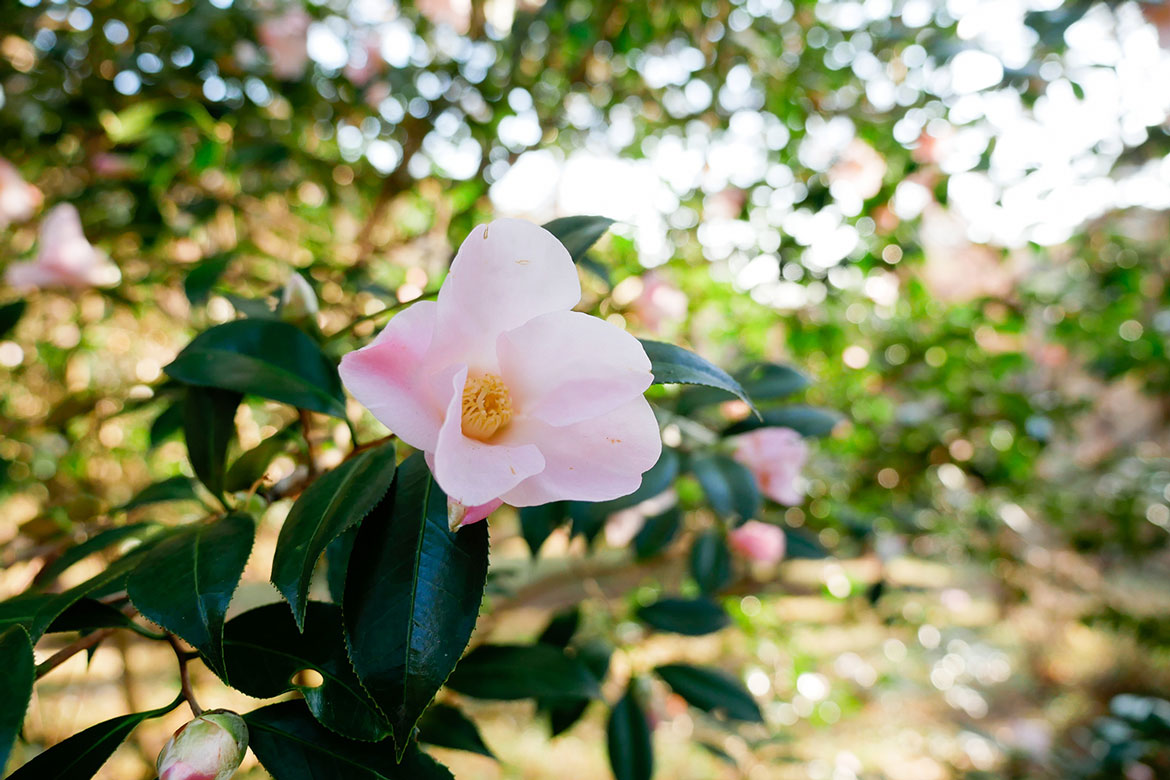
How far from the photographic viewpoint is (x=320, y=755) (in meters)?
0.34

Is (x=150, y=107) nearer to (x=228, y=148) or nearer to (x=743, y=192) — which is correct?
(x=228, y=148)

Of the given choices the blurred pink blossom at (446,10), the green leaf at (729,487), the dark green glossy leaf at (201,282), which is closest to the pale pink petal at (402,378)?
the green leaf at (729,487)

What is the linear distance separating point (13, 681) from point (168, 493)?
27 centimetres

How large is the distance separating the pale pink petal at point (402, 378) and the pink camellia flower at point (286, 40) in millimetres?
1070

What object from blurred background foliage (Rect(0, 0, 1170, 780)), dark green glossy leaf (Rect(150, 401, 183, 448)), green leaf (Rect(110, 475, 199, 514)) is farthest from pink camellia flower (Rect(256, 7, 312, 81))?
green leaf (Rect(110, 475, 199, 514))

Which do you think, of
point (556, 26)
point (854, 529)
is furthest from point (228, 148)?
point (854, 529)

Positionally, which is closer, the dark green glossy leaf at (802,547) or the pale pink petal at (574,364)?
the pale pink petal at (574,364)

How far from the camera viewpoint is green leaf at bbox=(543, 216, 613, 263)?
0.41m

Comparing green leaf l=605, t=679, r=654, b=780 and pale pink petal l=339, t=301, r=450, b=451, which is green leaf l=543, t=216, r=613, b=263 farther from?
green leaf l=605, t=679, r=654, b=780

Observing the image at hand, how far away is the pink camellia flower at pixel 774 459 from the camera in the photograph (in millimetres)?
788

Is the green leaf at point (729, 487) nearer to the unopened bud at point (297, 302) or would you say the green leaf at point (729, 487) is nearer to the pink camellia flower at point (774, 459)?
the pink camellia flower at point (774, 459)

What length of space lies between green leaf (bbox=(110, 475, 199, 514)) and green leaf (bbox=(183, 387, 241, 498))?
84mm

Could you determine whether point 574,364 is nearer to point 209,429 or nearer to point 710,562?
point 209,429

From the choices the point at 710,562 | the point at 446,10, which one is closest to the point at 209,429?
the point at 710,562
